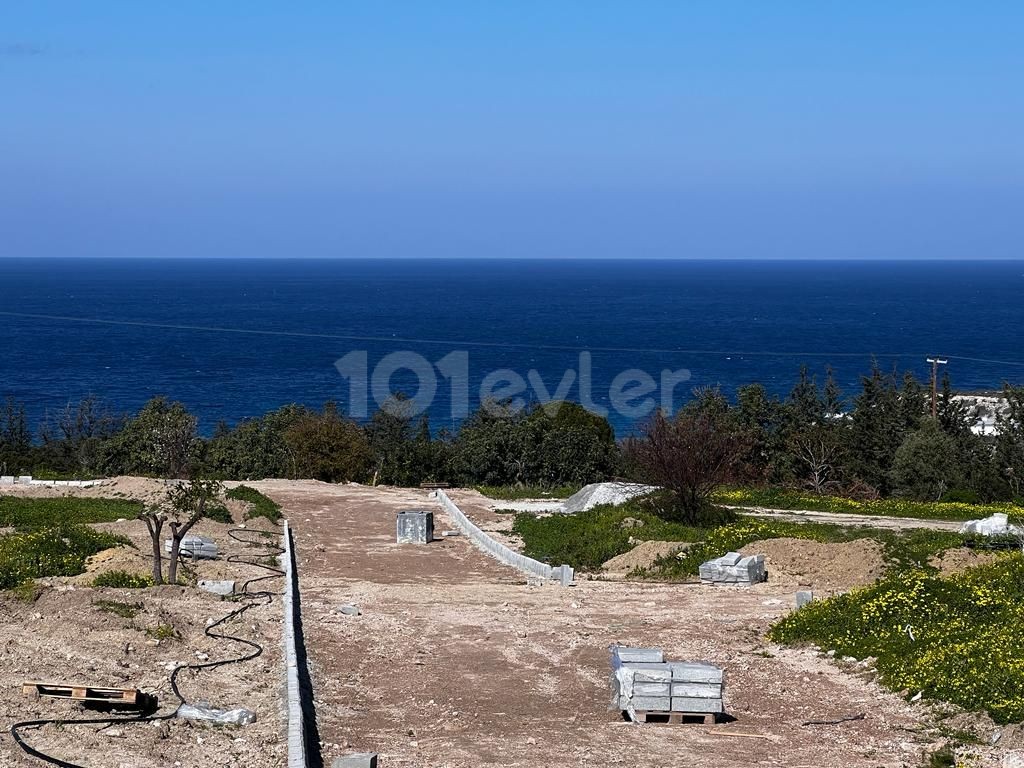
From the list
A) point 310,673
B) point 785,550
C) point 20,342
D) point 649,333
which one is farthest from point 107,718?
point 649,333

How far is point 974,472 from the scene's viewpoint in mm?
38281

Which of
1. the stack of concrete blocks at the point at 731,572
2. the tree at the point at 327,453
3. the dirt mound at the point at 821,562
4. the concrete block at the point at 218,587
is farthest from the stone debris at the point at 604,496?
the concrete block at the point at 218,587

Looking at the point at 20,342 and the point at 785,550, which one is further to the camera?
the point at 20,342

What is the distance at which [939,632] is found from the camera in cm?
1445

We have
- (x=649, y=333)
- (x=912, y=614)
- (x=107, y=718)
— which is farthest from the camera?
(x=649, y=333)

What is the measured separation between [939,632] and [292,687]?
7.23 meters

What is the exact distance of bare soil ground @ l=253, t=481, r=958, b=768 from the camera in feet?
37.4

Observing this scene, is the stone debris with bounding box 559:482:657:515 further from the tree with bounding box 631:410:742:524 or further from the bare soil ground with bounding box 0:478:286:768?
the bare soil ground with bounding box 0:478:286:768

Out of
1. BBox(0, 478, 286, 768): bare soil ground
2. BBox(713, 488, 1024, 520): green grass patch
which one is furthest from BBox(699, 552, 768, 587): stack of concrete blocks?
BBox(713, 488, 1024, 520): green grass patch

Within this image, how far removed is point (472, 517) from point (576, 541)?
5231mm

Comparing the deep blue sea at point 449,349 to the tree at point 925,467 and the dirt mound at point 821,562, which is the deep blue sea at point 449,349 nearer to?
the tree at point 925,467

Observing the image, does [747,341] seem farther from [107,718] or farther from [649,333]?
[107,718]

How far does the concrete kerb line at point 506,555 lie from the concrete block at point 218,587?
5166 mm

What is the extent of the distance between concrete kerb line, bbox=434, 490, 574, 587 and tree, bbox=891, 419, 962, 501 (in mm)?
16437
